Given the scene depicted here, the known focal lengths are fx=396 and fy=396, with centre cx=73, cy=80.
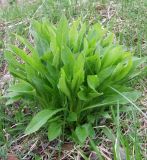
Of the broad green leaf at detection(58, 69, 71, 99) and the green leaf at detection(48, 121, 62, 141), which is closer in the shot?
the broad green leaf at detection(58, 69, 71, 99)

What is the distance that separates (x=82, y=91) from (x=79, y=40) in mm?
317

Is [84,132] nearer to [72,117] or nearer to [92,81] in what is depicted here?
[72,117]

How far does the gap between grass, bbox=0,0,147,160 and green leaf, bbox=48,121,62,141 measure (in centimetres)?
6

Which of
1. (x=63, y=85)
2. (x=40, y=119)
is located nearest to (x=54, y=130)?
(x=40, y=119)

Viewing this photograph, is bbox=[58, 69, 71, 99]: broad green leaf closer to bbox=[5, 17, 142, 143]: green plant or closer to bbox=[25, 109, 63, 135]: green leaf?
bbox=[5, 17, 142, 143]: green plant

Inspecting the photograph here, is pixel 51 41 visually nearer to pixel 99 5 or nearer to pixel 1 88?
pixel 1 88

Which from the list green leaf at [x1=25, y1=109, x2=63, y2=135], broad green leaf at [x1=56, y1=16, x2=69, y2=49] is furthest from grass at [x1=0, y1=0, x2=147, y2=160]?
broad green leaf at [x1=56, y1=16, x2=69, y2=49]

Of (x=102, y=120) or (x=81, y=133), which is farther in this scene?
(x=102, y=120)

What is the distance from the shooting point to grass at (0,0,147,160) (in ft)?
6.18

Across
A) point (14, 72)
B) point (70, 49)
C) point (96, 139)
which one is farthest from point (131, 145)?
point (14, 72)

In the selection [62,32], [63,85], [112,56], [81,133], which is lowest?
[81,133]

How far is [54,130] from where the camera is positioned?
1.96 metres

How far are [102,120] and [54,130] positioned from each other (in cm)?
27

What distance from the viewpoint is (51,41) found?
6.25 ft
